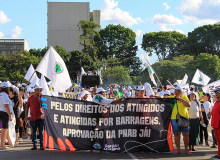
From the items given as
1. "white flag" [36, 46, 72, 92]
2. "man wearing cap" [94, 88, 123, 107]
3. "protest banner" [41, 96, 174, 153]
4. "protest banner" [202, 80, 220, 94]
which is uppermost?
"white flag" [36, 46, 72, 92]

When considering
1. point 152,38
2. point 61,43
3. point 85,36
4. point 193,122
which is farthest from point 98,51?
point 193,122

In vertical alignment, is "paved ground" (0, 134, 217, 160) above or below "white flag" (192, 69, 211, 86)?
below

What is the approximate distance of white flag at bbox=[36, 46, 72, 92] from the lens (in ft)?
37.1

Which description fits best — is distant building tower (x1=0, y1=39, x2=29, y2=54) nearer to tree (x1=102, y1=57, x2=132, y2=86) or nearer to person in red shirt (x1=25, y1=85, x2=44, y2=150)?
tree (x1=102, y1=57, x2=132, y2=86)

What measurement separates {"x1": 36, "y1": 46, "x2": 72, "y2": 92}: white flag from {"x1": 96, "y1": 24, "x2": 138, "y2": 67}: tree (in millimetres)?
67286

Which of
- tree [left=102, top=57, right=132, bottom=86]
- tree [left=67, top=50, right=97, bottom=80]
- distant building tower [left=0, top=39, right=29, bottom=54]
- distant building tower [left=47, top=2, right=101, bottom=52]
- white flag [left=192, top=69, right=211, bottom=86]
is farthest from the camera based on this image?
distant building tower [left=0, top=39, right=29, bottom=54]

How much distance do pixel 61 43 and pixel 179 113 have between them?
89.3 m

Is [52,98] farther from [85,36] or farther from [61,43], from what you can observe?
[61,43]

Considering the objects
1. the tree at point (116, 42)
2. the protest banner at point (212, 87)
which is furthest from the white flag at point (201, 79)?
the tree at point (116, 42)

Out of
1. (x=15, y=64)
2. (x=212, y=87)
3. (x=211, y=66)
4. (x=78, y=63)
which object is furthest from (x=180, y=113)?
(x=78, y=63)

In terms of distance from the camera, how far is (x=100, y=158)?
833 cm

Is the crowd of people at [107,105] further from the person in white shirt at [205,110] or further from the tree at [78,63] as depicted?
the tree at [78,63]

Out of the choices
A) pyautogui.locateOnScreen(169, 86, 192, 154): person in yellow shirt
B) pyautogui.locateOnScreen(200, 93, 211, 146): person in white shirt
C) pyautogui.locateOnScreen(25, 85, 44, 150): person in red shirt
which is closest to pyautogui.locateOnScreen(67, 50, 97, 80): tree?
pyautogui.locateOnScreen(200, 93, 211, 146): person in white shirt

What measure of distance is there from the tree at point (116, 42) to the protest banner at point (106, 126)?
2738 inches
